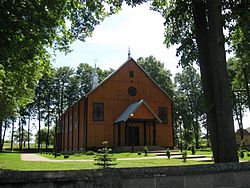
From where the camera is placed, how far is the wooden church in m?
31.3

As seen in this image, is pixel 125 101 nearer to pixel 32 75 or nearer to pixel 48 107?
pixel 32 75

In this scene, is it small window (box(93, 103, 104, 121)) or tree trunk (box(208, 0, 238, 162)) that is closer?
tree trunk (box(208, 0, 238, 162))

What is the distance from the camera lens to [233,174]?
4.99 meters

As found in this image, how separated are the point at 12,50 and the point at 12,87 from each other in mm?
6997

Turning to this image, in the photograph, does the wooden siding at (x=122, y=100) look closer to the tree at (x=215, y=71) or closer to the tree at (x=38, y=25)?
the tree at (x=38, y=25)

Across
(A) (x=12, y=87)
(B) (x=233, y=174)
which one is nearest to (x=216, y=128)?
(B) (x=233, y=174)

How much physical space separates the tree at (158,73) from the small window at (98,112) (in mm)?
23405

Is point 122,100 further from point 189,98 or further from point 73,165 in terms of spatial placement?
point 189,98

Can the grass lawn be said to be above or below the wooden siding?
below

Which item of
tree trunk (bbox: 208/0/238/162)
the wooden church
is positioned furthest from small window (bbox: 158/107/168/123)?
tree trunk (bbox: 208/0/238/162)

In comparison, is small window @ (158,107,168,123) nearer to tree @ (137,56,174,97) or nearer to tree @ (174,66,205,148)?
tree @ (137,56,174,97)

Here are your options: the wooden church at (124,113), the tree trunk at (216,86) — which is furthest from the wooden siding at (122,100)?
the tree trunk at (216,86)

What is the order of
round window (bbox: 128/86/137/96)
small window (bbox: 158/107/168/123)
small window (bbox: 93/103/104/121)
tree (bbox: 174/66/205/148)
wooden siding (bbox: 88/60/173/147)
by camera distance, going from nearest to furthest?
wooden siding (bbox: 88/60/173/147)
small window (bbox: 93/103/104/121)
round window (bbox: 128/86/137/96)
small window (bbox: 158/107/168/123)
tree (bbox: 174/66/205/148)

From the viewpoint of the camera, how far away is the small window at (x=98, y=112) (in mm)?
32188
